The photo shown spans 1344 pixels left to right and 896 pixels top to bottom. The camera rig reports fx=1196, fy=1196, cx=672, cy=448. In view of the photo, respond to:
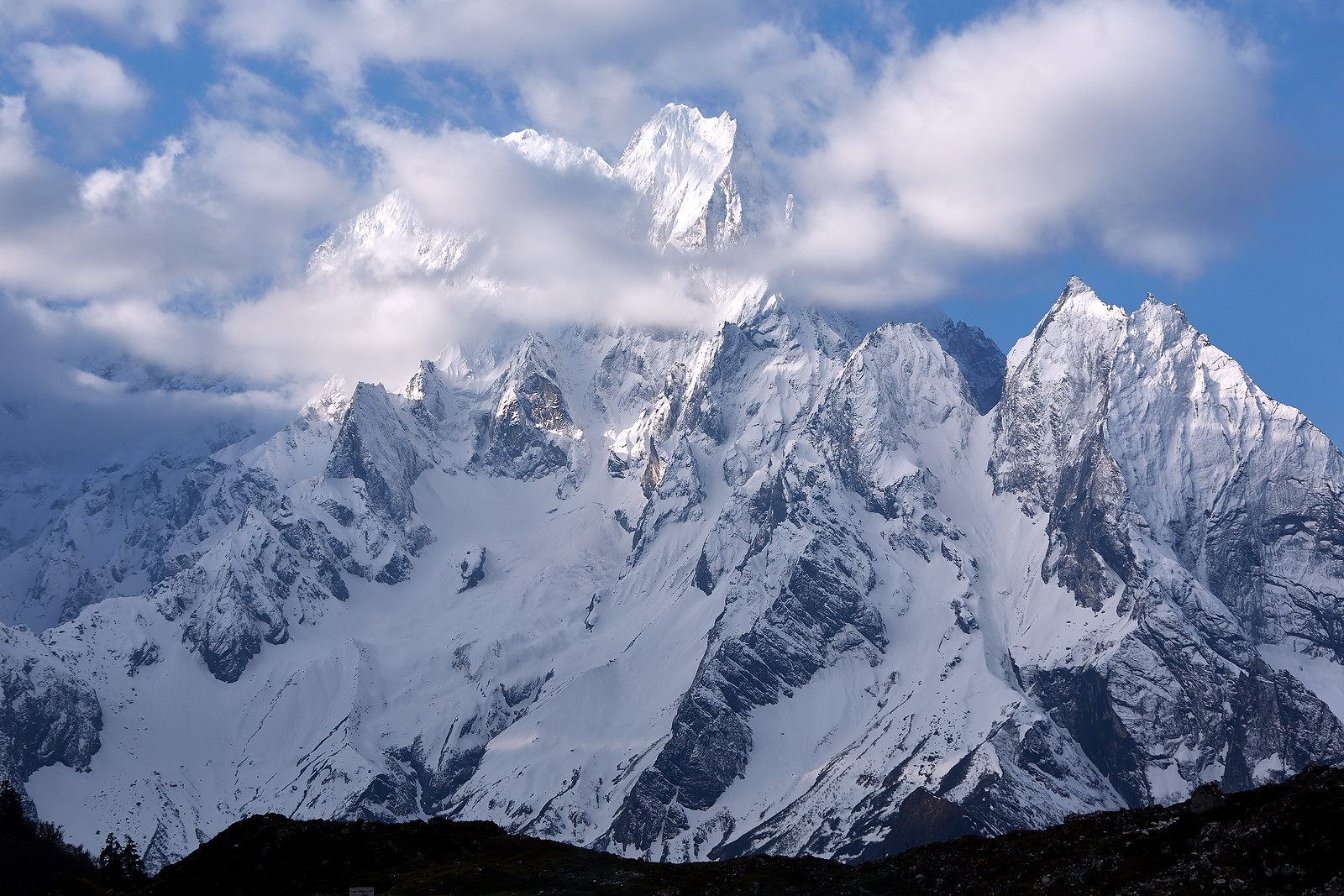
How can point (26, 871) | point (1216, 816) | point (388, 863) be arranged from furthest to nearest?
point (26, 871) → point (388, 863) → point (1216, 816)

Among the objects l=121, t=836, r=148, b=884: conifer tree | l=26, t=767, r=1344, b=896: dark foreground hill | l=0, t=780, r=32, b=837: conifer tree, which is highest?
l=26, t=767, r=1344, b=896: dark foreground hill

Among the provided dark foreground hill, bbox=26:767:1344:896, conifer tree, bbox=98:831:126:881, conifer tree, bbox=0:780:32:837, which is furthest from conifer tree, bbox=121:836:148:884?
dark foreground hill, bbox=26:767:1344:896

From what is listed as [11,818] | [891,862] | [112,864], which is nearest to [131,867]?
[112,864]

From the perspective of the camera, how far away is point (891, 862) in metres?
97.9

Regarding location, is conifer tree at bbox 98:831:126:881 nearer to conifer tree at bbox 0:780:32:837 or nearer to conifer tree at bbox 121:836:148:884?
conifer tree at bbox 121:836:148:884

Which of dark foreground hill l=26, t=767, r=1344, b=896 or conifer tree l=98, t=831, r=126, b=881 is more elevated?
dark foreground hill l=26, t=767, r=1344, b=896

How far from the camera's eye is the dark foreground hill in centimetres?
6862

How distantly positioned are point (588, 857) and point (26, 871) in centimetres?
6911

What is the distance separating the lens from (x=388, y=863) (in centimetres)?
9756

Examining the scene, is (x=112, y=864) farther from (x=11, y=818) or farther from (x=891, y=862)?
(x=891, y=862)

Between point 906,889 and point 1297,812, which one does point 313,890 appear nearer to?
point 906,889

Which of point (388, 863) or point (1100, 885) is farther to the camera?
point (388, 863)


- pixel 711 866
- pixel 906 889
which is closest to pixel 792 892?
pixel 906 889

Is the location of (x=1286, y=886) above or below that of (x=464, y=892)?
above
